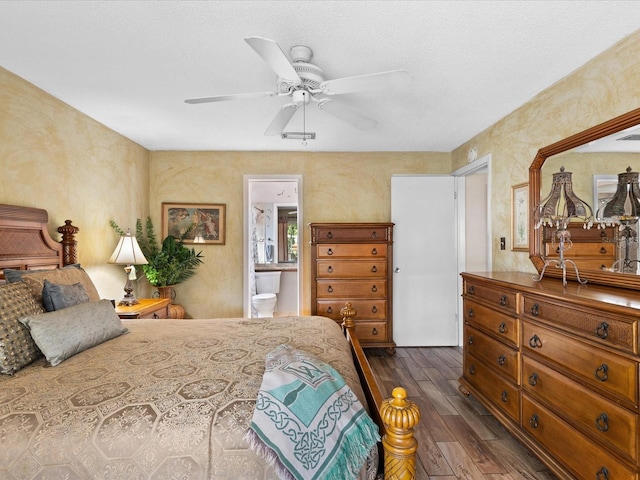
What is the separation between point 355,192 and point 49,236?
320 centimetres

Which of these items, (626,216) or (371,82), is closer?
(371,82)

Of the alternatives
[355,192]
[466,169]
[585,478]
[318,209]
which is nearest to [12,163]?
[318,209]

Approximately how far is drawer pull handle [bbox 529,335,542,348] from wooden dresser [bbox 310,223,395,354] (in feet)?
6.50

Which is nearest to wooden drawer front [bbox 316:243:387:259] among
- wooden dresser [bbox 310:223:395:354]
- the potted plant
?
wooden dresser [bbox 310:223:395:354]

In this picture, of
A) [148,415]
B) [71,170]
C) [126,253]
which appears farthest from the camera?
[126,253]

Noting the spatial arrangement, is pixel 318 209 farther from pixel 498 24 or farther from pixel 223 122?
pixel 498 24

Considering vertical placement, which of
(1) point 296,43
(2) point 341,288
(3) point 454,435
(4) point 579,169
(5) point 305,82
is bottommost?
(3) point 454,435

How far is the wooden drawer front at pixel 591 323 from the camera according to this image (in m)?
1.43

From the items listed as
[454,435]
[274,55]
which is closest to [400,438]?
[454,435]

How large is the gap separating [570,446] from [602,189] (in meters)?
1.49

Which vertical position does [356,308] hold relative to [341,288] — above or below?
Result: below

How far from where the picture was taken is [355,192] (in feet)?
14.6

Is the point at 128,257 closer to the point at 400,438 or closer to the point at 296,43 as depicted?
the point at 296,43

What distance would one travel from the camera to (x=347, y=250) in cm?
396
